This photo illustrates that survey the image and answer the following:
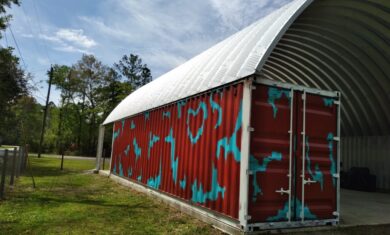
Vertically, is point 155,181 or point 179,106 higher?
point 179,106

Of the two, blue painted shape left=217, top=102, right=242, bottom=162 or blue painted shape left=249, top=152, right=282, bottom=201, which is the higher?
blue painted shape left=217, top=102, right=242, bottom=162

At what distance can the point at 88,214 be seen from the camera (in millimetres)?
8336

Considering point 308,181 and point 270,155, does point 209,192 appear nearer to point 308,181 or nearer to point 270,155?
point 270,155

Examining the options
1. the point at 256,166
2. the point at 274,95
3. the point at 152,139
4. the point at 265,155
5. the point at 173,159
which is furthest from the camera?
the point at 152,139

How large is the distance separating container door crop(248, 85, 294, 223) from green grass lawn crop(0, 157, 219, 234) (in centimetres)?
120

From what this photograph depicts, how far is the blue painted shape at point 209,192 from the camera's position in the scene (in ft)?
24.4

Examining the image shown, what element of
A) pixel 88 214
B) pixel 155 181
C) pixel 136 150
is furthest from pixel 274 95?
A: pixel 136 150

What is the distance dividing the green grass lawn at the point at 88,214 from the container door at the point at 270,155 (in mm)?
1201

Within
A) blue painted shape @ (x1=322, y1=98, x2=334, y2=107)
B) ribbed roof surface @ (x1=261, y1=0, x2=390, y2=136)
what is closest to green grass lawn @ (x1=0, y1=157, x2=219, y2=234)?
blue painted shape @ (x1=322, y1=98, x2=334, y2=107)

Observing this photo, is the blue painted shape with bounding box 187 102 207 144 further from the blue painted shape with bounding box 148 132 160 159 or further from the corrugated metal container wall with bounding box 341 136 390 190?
the corrugated metal container wall with bounding box 341 136 390 190

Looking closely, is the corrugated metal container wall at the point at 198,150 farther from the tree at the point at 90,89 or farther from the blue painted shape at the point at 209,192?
the tree at the point at 90,89

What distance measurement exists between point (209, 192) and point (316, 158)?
8.07 feet

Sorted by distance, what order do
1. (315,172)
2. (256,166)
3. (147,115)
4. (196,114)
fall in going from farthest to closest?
(147,115)
(196,114)
(315,172)
(256,166)

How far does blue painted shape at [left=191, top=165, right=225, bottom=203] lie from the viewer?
743cm
